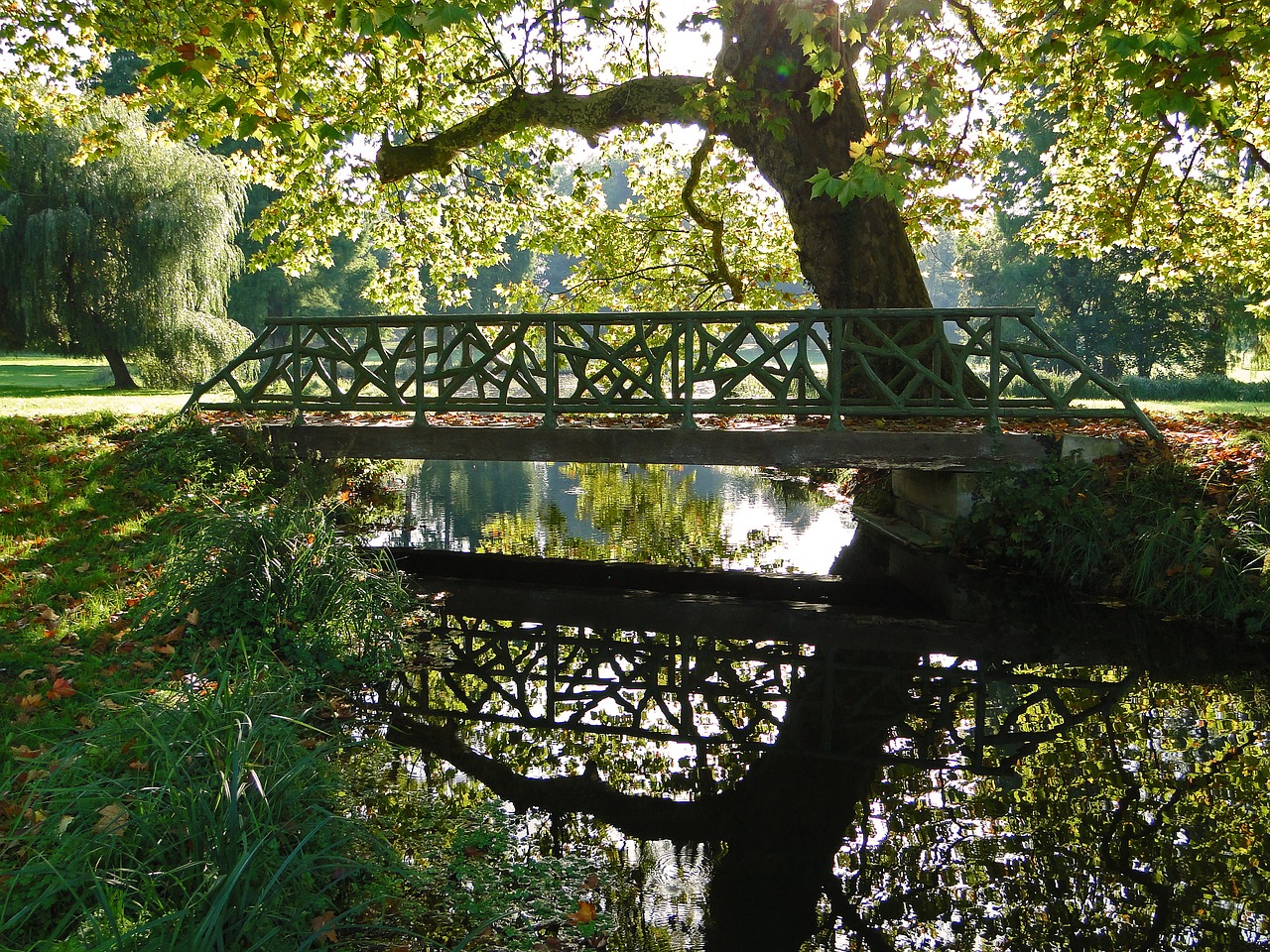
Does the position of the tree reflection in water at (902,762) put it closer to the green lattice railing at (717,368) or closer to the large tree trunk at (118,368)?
the green lattice railing at (717,368)

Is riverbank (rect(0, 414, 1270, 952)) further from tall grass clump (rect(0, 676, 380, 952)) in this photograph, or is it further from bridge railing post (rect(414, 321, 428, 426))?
bridge railing post (rect(414, 321, 428, 426))

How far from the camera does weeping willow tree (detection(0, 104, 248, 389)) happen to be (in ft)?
62.3

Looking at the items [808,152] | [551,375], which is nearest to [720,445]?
[551,375]

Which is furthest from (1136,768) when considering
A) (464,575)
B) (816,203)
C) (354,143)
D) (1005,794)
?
(354,143)

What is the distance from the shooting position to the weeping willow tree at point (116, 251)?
18984 millimetres

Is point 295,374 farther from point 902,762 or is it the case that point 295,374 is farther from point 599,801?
point 902,762

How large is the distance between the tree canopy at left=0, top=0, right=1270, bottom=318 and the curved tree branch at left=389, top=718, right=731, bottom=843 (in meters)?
3.82

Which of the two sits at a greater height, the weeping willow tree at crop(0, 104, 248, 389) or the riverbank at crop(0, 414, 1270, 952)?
the weeping willow tree at crop(0, 104, 248, 389)

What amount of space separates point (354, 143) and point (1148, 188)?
12.2m

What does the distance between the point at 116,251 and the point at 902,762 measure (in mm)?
20108

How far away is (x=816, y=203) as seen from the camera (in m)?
11.5


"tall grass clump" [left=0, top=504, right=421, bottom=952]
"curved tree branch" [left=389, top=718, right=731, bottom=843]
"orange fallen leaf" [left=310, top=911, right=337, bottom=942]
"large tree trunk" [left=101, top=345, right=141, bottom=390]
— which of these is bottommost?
"curved tree branch" [left=389, top=718, right=731, bottom=843]

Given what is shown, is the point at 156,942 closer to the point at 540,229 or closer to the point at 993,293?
the point at 540,229

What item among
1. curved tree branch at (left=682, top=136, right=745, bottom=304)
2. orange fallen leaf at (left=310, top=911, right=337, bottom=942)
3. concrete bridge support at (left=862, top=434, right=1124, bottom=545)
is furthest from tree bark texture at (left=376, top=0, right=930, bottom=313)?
orange fallen leaf at (left=310, top=911, right=337, bottom=942)
